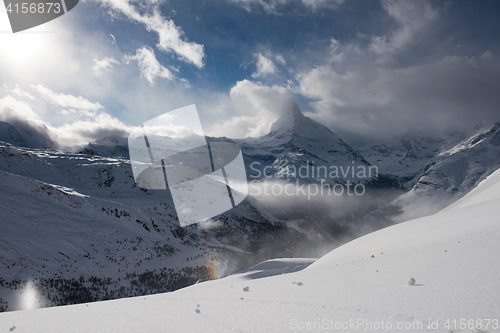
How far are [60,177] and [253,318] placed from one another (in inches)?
2881

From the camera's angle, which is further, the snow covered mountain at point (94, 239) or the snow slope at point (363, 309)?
the snow covered mountain at point (94, 239)

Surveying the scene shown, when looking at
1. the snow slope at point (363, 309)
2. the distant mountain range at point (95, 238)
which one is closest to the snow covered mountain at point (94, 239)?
the distant mountain range at point (95, 238)

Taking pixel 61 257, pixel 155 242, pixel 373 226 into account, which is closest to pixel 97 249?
pixel 61 257

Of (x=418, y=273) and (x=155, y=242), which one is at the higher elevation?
(x=155, y=242)

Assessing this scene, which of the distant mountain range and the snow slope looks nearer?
the snow slope

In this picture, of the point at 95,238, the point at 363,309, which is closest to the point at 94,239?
the point at 95,238

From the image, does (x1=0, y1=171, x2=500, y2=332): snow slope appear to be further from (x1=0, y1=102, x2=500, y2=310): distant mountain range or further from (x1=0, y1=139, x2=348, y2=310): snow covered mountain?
(x1=0, y1=102, x2=500, y2=310): distant mountain range

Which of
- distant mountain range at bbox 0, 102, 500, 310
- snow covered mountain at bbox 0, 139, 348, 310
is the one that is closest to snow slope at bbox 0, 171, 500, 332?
snow covered mountain at bbox 0, 139, 348, 310

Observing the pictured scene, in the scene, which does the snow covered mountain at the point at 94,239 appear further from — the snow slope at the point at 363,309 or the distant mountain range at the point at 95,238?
the snow slope at the point at 363,309

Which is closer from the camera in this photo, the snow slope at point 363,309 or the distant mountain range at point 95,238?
the snow slope at point 363,309

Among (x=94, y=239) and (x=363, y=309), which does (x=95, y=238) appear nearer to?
(x=94, y=239)

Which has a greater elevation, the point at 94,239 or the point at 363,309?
the point at 94,239

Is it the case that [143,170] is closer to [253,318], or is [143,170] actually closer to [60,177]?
[60,177]

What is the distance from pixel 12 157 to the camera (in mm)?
54406
